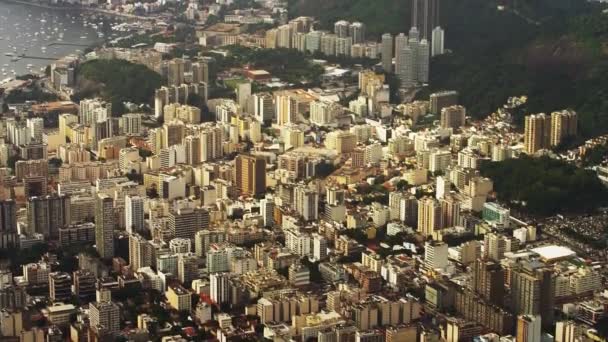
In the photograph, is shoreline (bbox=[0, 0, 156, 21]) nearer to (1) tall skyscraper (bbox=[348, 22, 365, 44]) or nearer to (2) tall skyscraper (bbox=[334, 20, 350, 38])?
(2) tall skyscraper (bbox=[334, 20, 350, 38])

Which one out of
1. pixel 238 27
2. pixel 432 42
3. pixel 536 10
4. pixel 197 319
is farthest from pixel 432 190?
pixel 238 27

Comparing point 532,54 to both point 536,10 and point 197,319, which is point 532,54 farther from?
point 197,319

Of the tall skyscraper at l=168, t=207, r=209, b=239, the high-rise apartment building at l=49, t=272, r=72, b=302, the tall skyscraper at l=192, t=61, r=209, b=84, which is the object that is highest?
the tall skyscraper at l=192, t=61, r=209, b=84

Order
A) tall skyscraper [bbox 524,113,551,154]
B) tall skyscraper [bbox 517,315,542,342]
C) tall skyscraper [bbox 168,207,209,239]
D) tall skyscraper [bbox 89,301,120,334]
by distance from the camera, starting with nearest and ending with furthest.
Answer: tall skyscraper [bbox 517,315,542,342]
tall skyscraper [bbox 89,301,120,334]
tall skyscraper [bbox 168,207,209,239]
tall skyscraper [bbox 524,113,551,154]

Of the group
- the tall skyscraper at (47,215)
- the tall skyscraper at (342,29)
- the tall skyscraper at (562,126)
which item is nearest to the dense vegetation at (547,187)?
the tall skyscraper at (562,126)

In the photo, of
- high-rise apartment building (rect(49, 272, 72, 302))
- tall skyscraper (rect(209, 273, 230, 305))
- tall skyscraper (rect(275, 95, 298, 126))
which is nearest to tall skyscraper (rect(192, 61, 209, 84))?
tall skyscraper (rect(275, 95, 298, 126))

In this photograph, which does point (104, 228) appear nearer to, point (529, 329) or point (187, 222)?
point (187, 222)

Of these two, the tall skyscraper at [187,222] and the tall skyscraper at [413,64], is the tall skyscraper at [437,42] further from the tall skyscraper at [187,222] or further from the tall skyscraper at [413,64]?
the tall skyscraper at [187,222]
